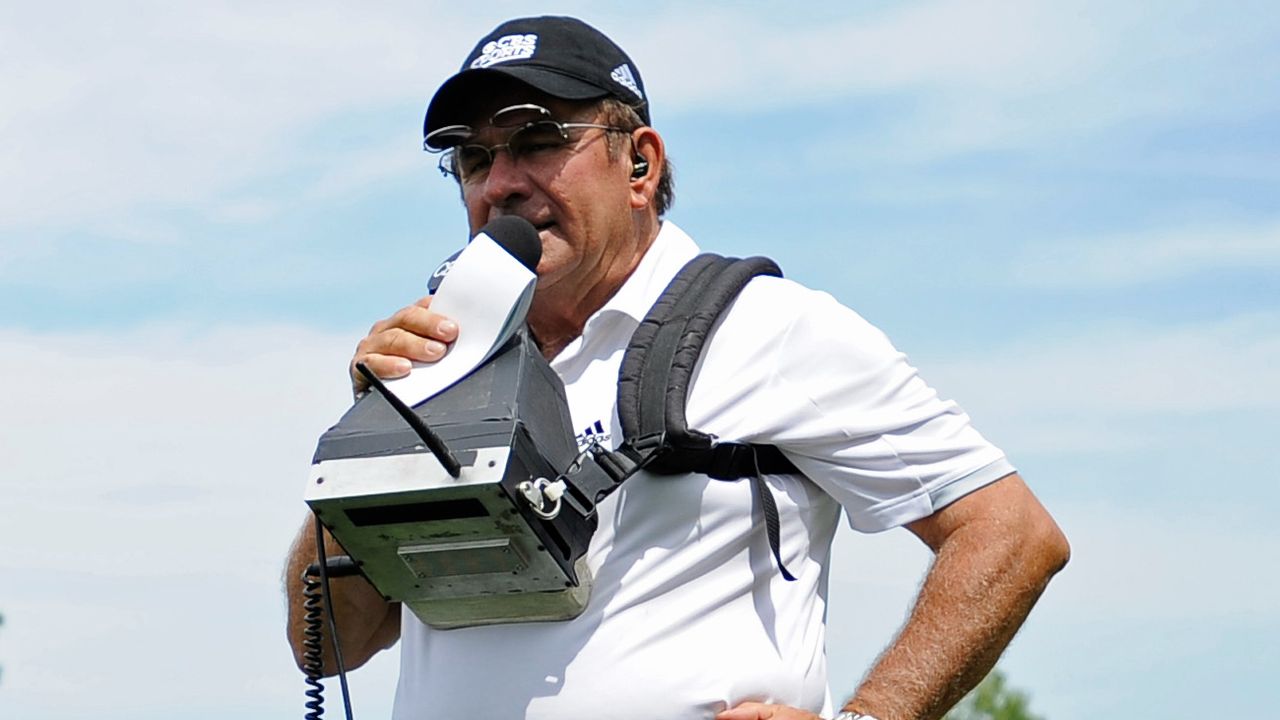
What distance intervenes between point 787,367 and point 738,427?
0.60 feet

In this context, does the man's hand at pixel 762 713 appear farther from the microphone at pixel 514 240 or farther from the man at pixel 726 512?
the microphone at pixel 514 240

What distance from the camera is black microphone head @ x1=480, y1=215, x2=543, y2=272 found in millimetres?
4074

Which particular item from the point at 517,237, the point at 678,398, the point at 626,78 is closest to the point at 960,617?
the point at 678,398

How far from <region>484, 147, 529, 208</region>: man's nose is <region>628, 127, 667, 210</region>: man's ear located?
35 cm

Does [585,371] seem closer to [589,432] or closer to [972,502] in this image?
[589,432]

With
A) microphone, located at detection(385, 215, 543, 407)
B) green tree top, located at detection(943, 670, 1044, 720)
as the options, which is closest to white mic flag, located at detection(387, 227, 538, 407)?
microphone, located at detection(385, 215, 543, 407)

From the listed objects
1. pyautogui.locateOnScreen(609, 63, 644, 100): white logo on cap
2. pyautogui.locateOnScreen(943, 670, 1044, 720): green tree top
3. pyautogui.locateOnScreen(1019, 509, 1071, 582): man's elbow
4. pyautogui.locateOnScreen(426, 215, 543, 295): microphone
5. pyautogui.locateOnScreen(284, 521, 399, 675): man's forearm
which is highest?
pyautogui.locateOnScreen(609, 63, 644, 100): white logo on cap

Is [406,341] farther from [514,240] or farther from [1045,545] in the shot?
[1045,545]

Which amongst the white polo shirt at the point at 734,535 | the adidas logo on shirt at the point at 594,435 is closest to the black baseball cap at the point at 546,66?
the white polo shirt at the point at 734,535

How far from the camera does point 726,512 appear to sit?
408 cm

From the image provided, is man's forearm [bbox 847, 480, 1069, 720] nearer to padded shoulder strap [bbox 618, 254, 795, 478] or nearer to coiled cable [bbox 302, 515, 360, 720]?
padded shoulder strap [bbox 618, 254, 795, 478]

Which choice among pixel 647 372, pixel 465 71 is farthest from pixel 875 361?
pixel 465 71

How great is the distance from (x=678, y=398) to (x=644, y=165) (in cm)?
97

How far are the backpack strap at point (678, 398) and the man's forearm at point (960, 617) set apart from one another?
12.4 inches
